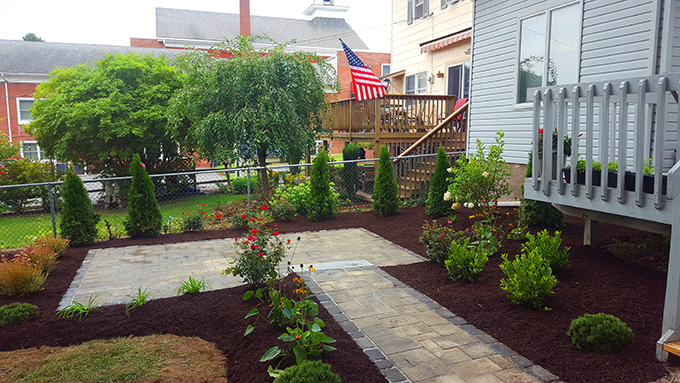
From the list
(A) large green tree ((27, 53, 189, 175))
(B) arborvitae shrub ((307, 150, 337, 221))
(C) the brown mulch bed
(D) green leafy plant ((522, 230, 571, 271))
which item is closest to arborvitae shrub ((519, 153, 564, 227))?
(C) the brown mulch bed

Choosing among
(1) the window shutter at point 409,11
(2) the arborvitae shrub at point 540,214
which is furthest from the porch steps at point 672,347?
(1) the window shutter at point 409,11

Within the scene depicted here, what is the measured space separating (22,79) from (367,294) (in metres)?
27.4

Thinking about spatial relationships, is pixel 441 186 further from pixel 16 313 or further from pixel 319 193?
pixel 16 313

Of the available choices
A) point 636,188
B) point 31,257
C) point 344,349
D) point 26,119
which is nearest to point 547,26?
point 636,188

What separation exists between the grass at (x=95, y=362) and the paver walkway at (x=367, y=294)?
1214 millimetres

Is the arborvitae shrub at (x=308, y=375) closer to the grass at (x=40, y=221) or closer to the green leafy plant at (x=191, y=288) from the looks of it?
the green leafy plant at (x=191, y=288)

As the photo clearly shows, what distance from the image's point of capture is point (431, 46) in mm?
13727

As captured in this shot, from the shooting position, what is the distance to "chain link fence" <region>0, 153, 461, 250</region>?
1002 centimetres

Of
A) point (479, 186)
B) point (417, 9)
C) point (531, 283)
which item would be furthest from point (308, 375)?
point (417, 9)

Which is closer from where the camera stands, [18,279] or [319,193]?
[18,279]

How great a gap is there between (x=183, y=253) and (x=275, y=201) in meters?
3.09

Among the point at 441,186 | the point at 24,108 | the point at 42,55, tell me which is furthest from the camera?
the point at 42,55

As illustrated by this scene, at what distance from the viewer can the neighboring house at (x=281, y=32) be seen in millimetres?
31531

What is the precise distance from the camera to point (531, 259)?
4.21 meters
